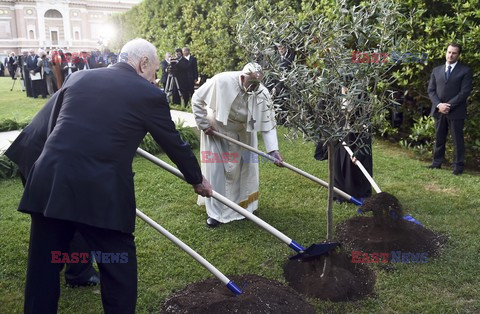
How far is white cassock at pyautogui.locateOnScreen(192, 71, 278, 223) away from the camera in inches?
201

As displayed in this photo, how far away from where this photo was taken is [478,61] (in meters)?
6.88

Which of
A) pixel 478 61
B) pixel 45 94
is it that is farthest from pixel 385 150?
pixel 45 94

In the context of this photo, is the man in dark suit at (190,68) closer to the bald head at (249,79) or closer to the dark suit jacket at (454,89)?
the dark suit jacket at (454,89)

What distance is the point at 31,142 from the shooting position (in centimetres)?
334

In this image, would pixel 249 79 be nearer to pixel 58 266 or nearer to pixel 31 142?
pixel 31 142

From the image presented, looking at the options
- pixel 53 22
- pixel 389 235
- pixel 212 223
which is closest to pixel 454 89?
pixel 389 235

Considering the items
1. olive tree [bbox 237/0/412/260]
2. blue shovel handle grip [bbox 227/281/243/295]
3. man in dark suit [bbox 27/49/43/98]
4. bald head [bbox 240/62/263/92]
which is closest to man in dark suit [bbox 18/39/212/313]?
blue shovel handle grip [bbox 227/281/243/295]

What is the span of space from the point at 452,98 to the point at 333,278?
14.3 feet

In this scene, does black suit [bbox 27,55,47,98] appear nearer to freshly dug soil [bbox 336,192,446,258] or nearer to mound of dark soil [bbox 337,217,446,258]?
mound of dark soil [bbox 337,217,446,258]

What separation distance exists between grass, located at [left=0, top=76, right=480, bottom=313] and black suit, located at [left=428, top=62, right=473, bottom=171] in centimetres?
36

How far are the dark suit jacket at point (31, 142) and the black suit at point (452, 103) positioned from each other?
5.73 meters

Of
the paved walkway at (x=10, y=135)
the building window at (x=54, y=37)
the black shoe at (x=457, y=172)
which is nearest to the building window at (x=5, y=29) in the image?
the building window at (x=54, y=37)

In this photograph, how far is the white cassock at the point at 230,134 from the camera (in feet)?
16.8

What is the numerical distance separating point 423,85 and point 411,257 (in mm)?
4479
